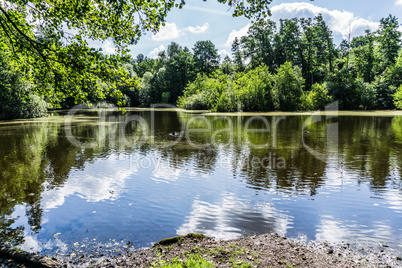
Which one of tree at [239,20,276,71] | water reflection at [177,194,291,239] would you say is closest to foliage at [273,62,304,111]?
tree at [239,20,276,71]

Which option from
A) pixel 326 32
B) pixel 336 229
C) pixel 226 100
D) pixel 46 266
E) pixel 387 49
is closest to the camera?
pixel 46 266

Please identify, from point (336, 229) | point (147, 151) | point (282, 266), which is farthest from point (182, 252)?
point (147, 151)

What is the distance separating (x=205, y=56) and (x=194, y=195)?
98236 millimetres

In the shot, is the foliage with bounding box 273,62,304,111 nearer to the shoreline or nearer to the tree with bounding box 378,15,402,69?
the tree with bounding box 378,15,402,69

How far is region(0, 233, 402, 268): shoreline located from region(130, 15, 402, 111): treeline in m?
52.9

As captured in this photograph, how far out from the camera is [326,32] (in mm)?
72875

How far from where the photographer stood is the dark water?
6.44 metres

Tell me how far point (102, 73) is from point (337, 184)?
9263 mm

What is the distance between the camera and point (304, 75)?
256 feet

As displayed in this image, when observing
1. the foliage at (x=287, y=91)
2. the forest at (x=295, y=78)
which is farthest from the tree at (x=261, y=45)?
the foliage at (x=287, y=91)

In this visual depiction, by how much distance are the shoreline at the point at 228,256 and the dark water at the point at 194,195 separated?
0.49 m

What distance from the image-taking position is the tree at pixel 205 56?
329ft

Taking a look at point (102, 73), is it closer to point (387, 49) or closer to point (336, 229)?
point (336, 229)

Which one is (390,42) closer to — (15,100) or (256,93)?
(256,93)
